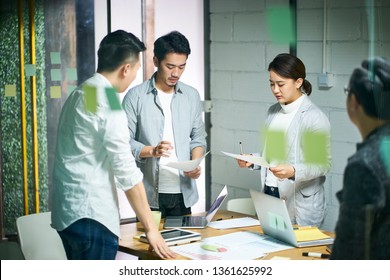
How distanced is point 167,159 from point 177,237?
0.30m

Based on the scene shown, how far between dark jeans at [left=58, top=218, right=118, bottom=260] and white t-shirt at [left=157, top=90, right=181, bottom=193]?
28 cm

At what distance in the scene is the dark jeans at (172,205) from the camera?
2801mm

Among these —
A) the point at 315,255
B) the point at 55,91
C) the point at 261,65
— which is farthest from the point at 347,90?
the point at 55,91

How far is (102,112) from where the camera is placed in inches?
101

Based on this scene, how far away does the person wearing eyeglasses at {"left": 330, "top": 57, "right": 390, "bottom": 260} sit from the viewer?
2.25m

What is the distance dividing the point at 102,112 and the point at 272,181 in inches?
28.5

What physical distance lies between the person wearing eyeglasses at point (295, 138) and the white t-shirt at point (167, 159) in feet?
0.93

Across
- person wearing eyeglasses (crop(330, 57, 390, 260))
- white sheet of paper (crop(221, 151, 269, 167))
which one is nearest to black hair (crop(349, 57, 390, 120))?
person wearing eyeglasses (crop(330, 57, 390, 260))

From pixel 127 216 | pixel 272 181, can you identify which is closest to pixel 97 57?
pixel 127 216

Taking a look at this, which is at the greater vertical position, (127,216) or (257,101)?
(257,101)

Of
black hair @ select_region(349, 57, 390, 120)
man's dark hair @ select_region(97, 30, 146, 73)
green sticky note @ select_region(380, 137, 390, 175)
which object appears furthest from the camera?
man's dark hair @ select_region(97, 30, 146, 73)

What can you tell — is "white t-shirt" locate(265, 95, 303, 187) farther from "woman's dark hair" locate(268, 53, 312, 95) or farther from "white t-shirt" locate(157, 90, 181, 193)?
"white t-shirt" locate(157, 90, 181, 193)

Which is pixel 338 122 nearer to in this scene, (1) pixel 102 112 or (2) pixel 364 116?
(2) pixel 364 116

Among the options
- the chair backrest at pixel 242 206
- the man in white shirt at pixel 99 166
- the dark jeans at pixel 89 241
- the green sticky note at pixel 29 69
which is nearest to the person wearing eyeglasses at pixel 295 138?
the chair backrest at pixel 242 206
